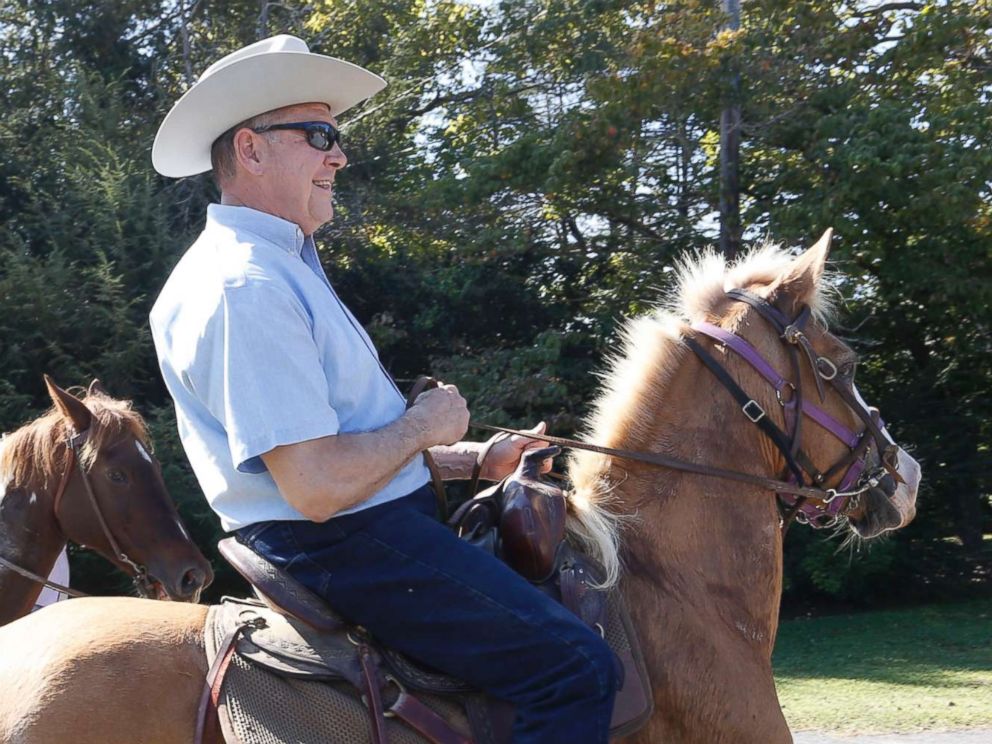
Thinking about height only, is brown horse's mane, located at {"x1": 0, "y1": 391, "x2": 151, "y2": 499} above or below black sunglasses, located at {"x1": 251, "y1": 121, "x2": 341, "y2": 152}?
below

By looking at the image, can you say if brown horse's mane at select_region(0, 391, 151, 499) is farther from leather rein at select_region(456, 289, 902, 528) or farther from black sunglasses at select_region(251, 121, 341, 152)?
black sunglasses at select_region(251, 121, 341, 152)

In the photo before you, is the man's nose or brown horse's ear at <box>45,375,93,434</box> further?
brown horse's ear at <box>45,375,93,434</box>

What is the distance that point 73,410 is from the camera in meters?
5.36

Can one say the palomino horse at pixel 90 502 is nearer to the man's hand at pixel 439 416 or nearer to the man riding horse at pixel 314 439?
the man riding horse at pixel 314 439

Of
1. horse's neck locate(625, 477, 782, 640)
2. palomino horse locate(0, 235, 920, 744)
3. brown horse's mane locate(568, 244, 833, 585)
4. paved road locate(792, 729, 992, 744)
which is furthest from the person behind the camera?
paved road locate(792, 729, 992, 744)

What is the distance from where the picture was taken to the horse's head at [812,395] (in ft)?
10.7

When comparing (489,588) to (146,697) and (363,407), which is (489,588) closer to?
(363,407)

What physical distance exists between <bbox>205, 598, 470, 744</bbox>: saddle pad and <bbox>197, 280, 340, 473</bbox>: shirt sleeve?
559 millimetres

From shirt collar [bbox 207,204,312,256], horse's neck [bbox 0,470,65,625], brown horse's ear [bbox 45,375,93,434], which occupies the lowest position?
horse's neck [bbox 0,470,65,625]

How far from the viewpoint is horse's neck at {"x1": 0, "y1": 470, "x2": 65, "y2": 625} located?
509cm

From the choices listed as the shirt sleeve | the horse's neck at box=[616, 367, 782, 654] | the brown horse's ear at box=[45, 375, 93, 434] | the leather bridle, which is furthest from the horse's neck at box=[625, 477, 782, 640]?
the brown horse's ear at box=[45, 375, 93, 434]

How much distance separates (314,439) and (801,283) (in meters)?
1.64

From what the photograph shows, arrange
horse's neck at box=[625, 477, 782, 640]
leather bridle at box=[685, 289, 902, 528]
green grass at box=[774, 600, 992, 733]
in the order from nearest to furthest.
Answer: horse's neck at box=[625, 477, 782, 640] < leather bridle at box=[685, 289, 902, 528] < green grass at box=[774, 600, 992, 733]

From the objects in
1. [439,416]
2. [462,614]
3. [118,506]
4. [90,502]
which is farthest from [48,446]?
[462,614]
